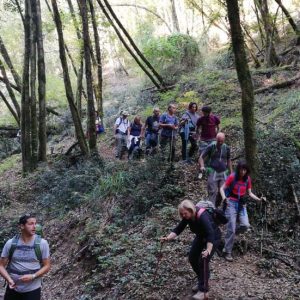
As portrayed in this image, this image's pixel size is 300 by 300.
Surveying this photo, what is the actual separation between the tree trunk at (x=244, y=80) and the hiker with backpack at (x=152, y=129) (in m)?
4.66

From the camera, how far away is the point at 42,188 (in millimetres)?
14766

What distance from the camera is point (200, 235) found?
580 cm

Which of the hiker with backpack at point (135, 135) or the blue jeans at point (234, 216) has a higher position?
the hiker with backpack at point (135, 135)

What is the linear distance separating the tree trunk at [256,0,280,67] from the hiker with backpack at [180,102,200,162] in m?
7.81

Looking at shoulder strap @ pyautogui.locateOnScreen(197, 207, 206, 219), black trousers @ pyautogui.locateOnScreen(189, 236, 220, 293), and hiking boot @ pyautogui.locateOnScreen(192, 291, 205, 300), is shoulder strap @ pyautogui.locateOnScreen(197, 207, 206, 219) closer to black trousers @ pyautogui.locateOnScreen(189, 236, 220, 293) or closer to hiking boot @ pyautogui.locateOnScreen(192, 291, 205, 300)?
black trousers @ pyautogui.locateOnScreen(189, 236, 220, 293)

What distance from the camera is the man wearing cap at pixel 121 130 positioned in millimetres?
14273

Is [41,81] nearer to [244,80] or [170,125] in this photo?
[170,125]

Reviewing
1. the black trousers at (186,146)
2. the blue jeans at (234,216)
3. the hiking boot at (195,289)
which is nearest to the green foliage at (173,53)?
the black trousers at (186,146)

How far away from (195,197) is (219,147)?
1908mm

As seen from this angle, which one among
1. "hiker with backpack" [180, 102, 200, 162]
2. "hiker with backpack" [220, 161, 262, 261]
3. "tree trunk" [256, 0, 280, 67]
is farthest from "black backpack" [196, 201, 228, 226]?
"tree trunk" [256, 0, 280, 67]

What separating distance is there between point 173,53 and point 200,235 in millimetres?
17426

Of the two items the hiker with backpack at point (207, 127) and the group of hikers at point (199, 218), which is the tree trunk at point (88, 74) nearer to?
the group of hikers at point (199, 218)

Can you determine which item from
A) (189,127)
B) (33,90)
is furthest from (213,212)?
(33,90)

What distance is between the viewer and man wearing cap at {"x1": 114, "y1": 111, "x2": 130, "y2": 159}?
14.3 meters
